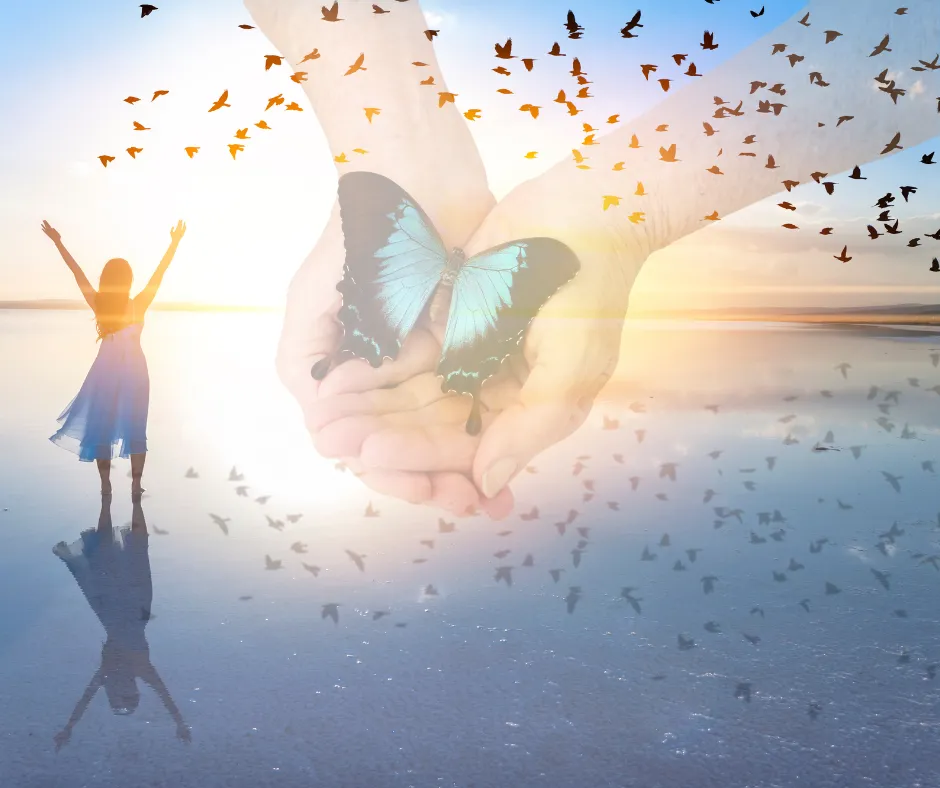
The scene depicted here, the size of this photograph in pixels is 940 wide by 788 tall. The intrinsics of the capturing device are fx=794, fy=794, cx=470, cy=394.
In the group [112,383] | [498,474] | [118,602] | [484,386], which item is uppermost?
[484,386]

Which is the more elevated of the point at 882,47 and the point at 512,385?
the point at 882,47

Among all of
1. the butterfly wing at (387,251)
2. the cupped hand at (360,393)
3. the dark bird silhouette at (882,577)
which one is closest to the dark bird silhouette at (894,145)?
the dark bird silhouette at (882,577)

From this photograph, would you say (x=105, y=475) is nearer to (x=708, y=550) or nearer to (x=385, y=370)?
(x=385, y=370)

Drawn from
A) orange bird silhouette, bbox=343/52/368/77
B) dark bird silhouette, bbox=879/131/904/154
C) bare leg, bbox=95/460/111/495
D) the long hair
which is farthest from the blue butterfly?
dark bird silhouette, bbox=879/131/904/154

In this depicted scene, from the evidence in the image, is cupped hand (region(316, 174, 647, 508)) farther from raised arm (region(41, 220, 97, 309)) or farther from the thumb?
raised arm (region(41, 220, 97, 309))

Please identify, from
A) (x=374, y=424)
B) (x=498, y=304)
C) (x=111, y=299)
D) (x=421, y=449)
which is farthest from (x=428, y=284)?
(x=111, y=299)

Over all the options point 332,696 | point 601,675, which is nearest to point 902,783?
point 601,675

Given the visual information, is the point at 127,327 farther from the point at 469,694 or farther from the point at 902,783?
the point at 902,783

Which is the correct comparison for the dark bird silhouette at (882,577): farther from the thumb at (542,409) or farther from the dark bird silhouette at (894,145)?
the dark bird silhouette at (894,145)
